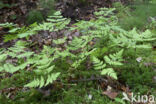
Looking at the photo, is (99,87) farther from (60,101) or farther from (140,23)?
(140,23)

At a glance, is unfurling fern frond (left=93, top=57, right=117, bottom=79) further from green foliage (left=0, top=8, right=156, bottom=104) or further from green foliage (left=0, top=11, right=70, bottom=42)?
green foliage (left=0, top=11, right=70, bottom=42)

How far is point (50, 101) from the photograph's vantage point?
6.88ft

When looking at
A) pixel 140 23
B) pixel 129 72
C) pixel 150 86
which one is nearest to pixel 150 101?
pixel 150 86

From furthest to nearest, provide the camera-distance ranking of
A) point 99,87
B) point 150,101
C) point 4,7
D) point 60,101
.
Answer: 1. point 4,7
2. point 99,87
3. point 60,101
4. point 150,101

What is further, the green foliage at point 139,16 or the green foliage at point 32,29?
the green foliage at point 139,16

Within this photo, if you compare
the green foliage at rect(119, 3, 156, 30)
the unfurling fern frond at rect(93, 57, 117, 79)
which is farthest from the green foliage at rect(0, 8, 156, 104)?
the green foliage at rect(119, 3, 156, 30)

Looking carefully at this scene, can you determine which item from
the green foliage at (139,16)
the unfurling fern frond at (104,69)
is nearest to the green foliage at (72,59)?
the unfurling fern frond at (104,69)

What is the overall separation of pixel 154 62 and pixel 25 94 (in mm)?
2204
